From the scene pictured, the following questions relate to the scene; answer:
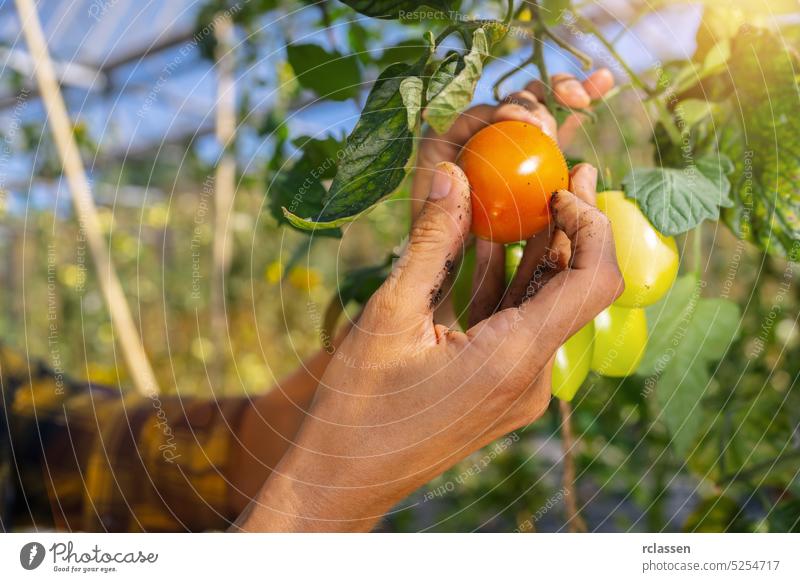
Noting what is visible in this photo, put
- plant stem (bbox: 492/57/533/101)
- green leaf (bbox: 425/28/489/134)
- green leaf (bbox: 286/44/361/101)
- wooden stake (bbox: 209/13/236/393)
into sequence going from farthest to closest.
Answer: wooden stake (bbox: 209/13/236/393) → green leaf (bbox: 286/44/361/101) → plant stem (bbox: 492/57/533/101) → green leaf (bbox: 425/28/489/134)

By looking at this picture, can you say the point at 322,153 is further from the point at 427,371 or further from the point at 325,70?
the point at 427,371

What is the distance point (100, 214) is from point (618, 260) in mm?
2024

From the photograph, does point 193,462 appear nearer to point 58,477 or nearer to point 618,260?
point 58,477

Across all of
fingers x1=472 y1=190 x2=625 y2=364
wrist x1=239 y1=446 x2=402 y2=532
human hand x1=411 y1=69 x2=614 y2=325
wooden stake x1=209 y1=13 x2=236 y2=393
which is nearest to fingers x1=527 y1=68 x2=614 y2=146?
human hand x1=411 y1=69 x2=614 y2=325

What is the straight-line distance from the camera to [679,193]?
1.21 feet

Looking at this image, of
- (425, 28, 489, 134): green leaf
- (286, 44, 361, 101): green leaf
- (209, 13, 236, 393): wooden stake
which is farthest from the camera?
(209, 13, 236, 393): wooden stake

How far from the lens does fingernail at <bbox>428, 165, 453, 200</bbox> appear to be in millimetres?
342

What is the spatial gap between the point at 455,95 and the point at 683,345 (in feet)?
0.94

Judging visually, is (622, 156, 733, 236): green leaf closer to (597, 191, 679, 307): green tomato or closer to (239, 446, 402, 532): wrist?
(597, 191, 679, 307): green tomato

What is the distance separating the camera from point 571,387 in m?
0.40

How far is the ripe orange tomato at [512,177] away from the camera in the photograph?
1.11 ft

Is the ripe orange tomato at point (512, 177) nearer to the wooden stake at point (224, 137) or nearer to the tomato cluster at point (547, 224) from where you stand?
the tomato cluster at point (547, 224)
